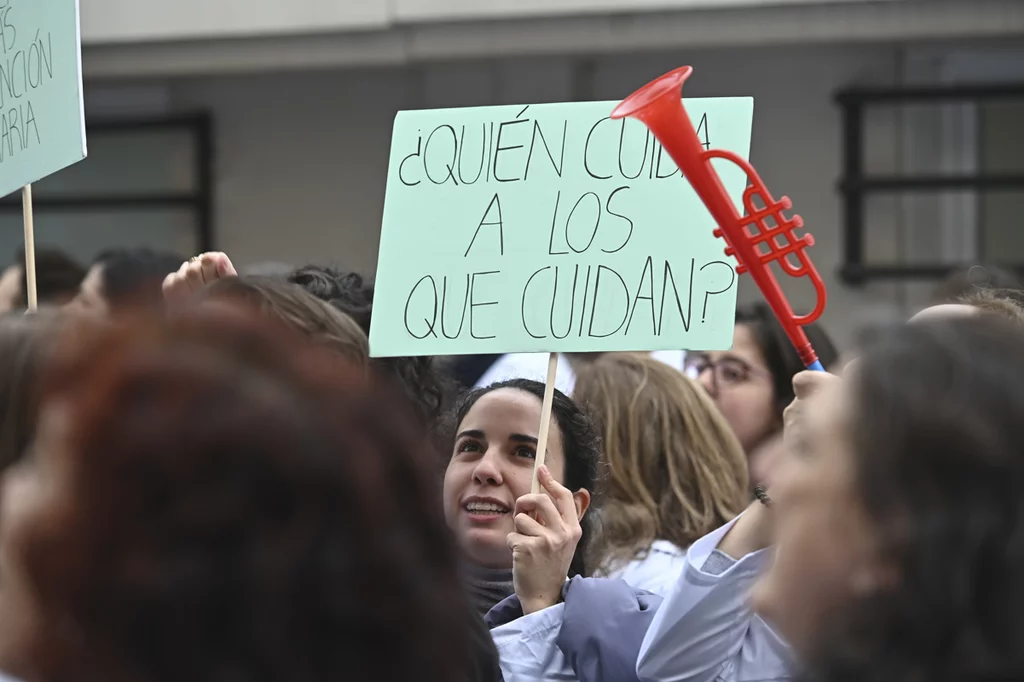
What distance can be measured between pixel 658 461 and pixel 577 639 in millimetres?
955

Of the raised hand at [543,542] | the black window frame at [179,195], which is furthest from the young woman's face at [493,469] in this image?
the black window frame at [179,195]

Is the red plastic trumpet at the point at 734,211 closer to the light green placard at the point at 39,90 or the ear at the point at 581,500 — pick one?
the ear at the point at 581,500

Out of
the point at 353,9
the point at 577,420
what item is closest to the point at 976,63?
the point at 353,9

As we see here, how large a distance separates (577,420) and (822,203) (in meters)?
4.40

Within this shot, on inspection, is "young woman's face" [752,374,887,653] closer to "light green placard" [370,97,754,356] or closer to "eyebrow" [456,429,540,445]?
"light green placard" [370,97,754,356]

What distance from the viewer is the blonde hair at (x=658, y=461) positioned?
3.02 metres

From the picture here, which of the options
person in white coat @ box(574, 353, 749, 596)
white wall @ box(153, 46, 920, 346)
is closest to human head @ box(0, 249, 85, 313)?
person in white coat @ box(574, 353, 749, 596)

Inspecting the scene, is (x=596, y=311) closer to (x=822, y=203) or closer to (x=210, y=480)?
(x=210, y=480)

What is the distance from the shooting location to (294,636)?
3.42 feet

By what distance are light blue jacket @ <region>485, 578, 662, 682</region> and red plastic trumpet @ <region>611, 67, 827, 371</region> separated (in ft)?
1.79

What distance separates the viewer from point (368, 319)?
2.69 m

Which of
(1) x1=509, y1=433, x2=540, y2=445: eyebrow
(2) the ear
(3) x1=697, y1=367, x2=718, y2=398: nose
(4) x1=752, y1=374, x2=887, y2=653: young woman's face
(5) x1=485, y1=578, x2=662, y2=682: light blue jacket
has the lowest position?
(5) x1=485, y1=578, x2=662, y2=682: light blue jacket

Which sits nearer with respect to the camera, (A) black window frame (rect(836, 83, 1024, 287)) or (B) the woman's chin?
(B) the woman's chin

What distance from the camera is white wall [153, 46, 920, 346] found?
22.2 ft
